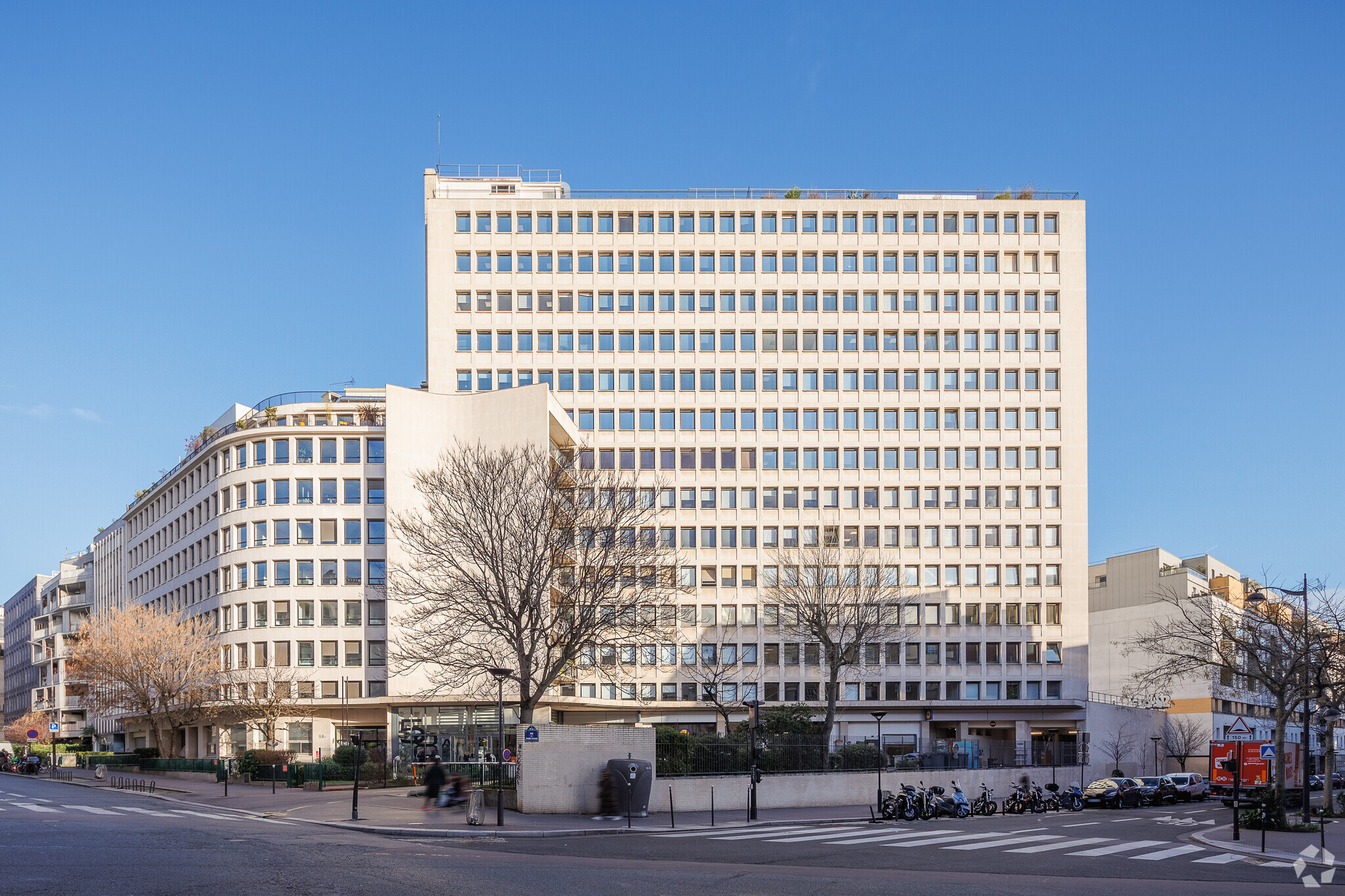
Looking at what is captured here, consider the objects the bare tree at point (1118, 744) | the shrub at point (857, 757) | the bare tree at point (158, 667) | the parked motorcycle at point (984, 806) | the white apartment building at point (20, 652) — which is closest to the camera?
the parked motorcycle at point (984, 806)

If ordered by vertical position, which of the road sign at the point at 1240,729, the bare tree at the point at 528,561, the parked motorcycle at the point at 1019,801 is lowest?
the parked motorcycle at the point at 1019,801

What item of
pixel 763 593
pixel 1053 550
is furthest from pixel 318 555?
pixel 1053 550

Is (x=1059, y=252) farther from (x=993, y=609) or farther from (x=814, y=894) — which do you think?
(x=814, y=894)

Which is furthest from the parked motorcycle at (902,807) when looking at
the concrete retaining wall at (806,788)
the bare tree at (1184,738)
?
the bare tree at (1184,738)

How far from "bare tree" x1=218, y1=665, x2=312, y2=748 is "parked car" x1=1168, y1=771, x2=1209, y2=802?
5017cm

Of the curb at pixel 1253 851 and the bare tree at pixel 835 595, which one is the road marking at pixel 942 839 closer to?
the curb at pixel 1253 851

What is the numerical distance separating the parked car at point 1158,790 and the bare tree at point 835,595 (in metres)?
16.3

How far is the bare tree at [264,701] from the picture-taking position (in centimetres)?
6975

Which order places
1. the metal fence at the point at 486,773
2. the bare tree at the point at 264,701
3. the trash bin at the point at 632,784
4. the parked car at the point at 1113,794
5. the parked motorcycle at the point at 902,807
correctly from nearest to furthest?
the trash bin at the point at 632,784 < the metal fence at the point at 486,773 < the parked motorcycle at the point at 902,807 < the parked car at the point at 1113,794 < the bare tree at the point at 264,701

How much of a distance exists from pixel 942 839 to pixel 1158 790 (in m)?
36.6

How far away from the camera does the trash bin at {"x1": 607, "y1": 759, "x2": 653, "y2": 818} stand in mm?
40344

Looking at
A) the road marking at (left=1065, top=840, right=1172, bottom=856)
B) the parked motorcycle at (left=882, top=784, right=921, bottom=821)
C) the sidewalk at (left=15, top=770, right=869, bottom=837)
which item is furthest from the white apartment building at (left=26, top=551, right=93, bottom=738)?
the road marking at (left=1065, top=840, right=1172, bottom=856)

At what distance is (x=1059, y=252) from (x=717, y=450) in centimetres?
2984

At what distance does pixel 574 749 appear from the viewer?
4156 centimetres
